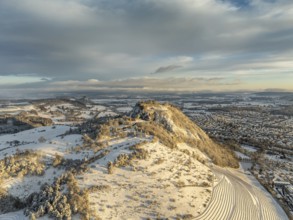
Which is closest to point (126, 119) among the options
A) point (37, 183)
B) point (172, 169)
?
point (172, 169)

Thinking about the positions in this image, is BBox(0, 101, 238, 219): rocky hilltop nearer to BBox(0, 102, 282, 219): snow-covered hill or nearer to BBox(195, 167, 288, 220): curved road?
BBox(0, 102, 282, 219): snow-covered hill

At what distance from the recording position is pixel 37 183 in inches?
956

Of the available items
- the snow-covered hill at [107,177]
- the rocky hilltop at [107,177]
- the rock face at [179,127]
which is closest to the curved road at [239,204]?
the snow-covered hill at [107,177]

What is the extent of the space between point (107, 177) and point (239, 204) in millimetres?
11985

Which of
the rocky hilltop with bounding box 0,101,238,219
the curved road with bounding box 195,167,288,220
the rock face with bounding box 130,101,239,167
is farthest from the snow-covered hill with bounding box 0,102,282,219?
the rock face with bounding box 130,101,239,167

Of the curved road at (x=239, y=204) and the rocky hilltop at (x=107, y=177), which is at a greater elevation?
the rocky hilltop at (x=107, y=177)

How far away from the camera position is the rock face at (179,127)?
134ft

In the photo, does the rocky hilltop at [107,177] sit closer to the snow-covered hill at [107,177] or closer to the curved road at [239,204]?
the snow-covered hill at [107,177]

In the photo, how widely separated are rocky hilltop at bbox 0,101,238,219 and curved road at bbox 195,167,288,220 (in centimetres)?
87

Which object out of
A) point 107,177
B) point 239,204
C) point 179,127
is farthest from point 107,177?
point 179,127

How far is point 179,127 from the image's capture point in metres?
44.1

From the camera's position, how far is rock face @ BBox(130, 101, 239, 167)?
40.8 metres

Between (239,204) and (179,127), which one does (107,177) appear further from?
(179,127)

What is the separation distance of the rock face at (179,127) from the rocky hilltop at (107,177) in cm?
308
